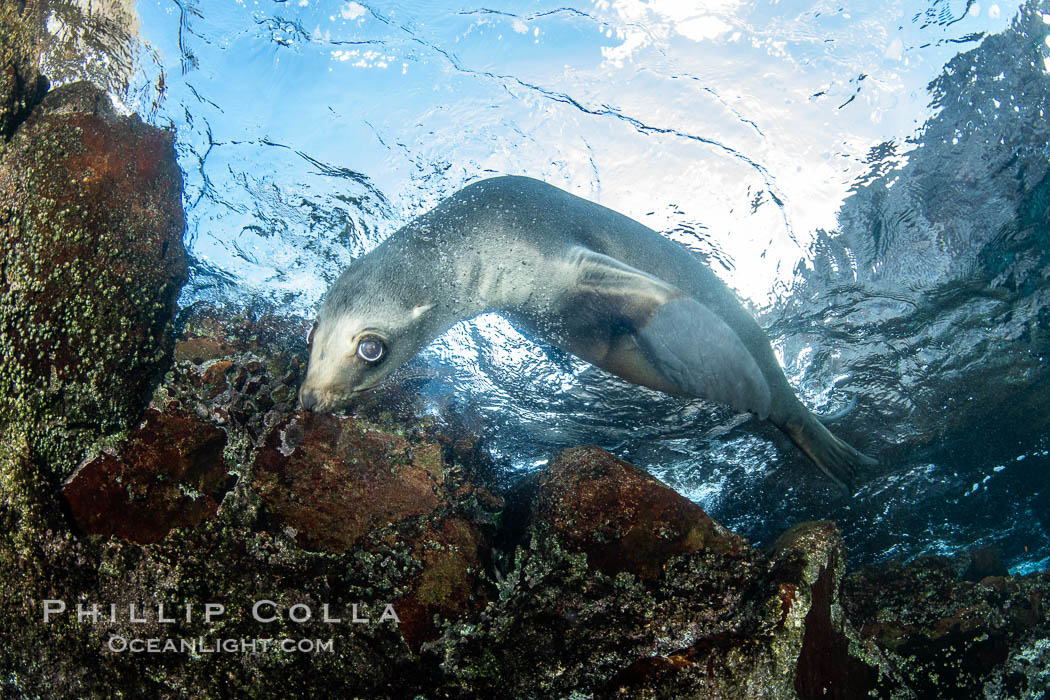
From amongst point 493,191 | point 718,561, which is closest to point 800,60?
point 493,191

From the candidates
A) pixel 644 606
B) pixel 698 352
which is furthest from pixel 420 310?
pixel 644 606

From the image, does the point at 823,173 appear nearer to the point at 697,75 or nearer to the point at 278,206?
the point at 697,75

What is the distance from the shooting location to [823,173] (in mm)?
5102

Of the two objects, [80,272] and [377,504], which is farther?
[377,504]

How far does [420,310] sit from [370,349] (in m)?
0.43

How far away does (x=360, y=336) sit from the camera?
3002mm

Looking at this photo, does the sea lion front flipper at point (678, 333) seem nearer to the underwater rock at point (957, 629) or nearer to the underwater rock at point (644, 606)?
the underwater rock at point (644, 606)

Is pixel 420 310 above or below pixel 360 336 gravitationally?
above

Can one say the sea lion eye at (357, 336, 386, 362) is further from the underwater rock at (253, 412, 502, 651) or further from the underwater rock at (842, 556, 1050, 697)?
the underwater rock at (842, 556, 1050, 697)

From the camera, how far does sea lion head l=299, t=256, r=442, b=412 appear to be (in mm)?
2982

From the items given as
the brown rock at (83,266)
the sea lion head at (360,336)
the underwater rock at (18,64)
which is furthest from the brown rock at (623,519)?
the underwater rock at (18,64)

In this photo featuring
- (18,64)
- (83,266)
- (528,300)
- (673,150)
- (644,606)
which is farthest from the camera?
(673,150)

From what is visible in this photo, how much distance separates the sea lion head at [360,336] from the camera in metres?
2.98

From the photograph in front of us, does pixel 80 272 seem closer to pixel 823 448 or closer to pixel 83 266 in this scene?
pixel 83 266
